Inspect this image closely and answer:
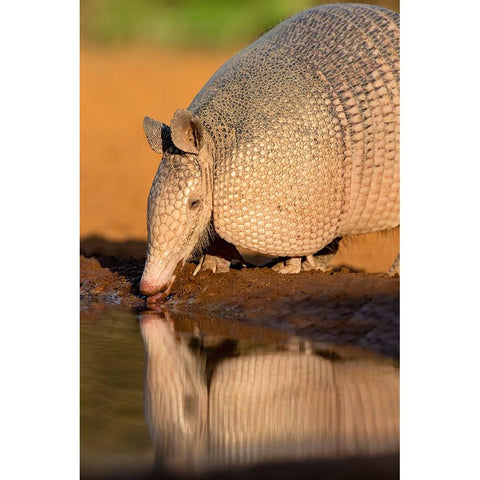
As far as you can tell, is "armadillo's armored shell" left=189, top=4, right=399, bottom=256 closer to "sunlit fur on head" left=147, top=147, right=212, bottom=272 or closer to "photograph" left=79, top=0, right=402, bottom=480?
"photograph" left=79, top=0, right=402, bottom=480

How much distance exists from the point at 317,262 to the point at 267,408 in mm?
3434

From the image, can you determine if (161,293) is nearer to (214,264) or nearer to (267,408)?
(214,264)

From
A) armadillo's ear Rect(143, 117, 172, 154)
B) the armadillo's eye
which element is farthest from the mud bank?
armadillo's ear Rect(143, 117, 172, 154)

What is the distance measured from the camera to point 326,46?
6.93 meters

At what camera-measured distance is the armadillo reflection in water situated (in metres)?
3.77

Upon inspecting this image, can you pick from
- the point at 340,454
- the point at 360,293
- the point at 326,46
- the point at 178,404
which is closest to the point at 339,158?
the point at 326,46

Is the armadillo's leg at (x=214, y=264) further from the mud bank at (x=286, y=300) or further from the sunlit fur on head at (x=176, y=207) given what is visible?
the sunlit fur on head at (x=176, y=207)

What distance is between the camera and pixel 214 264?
7055 millimetres

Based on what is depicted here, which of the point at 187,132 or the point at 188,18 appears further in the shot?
the point at 188,18

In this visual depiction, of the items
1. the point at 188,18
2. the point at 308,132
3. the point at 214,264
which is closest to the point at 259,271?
the point at 214,264

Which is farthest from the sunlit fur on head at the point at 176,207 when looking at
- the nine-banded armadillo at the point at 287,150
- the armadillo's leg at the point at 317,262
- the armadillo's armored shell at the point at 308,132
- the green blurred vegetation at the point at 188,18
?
the green blurred vegetation at the point at 188,18

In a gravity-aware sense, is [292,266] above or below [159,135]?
below

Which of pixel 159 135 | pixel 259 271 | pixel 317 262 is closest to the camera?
pixel 159 135
